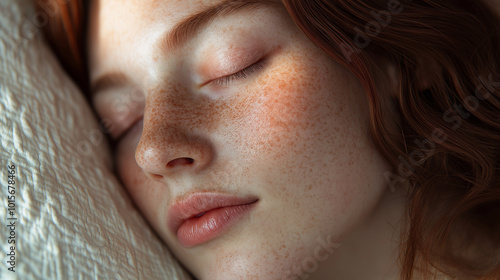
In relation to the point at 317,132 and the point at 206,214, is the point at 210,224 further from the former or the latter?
the point at 317,132

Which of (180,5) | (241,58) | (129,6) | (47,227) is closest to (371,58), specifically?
(241,58)

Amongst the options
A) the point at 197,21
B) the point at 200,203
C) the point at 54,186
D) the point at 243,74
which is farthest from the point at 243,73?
the point at 54,186

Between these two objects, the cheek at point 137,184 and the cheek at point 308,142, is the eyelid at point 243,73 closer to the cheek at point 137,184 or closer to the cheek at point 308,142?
the cheek at point 308,142

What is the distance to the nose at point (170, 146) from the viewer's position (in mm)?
757

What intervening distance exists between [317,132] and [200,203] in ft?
0.83

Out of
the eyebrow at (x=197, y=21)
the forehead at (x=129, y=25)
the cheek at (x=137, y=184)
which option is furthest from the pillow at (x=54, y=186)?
the eyebrow at (x=197, y=21)

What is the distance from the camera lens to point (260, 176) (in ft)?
2.48

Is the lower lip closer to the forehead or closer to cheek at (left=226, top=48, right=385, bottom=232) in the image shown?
cheek at (left=226, top=48, right=385, bottom=232)

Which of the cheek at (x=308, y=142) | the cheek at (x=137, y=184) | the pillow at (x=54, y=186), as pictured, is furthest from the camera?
the cheek at (x=137, y=184)

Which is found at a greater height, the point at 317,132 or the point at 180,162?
the point at 180,162

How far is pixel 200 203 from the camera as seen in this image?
2.60ft

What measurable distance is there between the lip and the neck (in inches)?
9.5

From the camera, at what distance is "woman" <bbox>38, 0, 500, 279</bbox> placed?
30.1 inches

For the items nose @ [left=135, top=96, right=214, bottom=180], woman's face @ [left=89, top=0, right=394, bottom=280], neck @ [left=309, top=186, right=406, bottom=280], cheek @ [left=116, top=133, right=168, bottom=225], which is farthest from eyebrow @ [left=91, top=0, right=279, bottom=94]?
neck @ [left=309, top=186, right=406, bottom=280]
